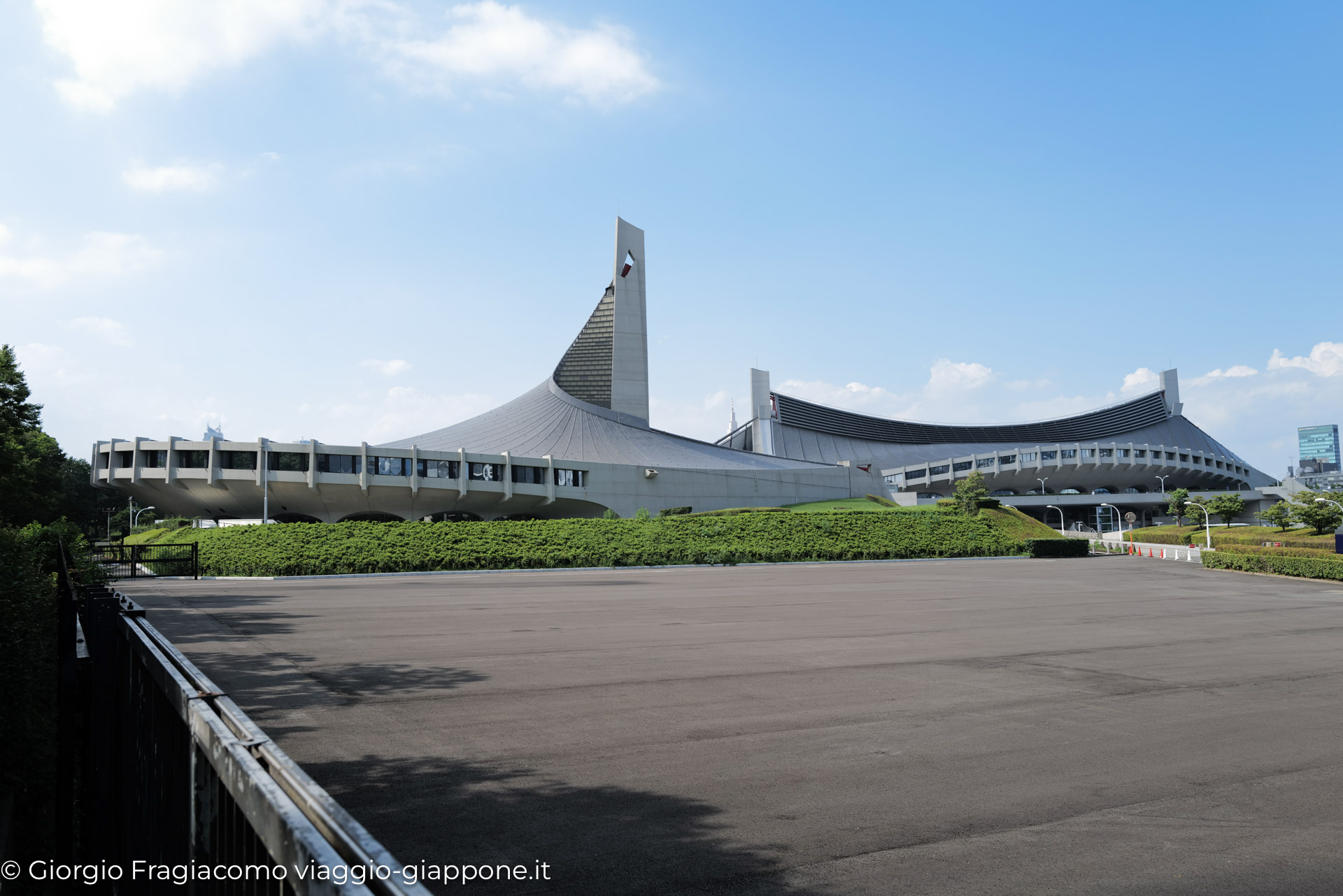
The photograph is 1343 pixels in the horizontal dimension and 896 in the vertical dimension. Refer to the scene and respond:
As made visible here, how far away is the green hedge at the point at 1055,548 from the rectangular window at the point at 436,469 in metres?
30.7

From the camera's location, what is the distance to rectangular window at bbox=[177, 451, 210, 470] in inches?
1703

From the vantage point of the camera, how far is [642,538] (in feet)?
103

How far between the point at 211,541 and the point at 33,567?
22881mm

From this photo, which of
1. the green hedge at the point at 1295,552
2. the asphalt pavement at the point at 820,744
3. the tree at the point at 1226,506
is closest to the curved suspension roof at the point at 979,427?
the tree at the point at 1226,506

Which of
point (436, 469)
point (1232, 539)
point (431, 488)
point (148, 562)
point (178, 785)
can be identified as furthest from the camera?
point (436, 469)

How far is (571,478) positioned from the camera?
51406 mm

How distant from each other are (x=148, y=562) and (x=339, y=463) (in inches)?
795

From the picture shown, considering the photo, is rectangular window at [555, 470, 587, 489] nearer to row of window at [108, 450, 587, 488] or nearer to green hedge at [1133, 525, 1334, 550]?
row of window at [108, 450, 587, 488]

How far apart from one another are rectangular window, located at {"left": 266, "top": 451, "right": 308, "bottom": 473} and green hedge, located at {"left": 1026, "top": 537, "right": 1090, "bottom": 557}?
36.4 meters

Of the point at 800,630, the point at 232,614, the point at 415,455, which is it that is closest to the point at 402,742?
the point at 800,630

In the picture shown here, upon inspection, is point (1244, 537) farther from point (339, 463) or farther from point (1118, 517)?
point (1118, 517)

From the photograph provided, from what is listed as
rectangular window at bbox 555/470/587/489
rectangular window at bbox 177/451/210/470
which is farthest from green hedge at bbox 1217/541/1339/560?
rectangular window at bbox 177/451/210/470

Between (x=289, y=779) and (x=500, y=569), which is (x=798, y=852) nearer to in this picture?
(x=289, y=779)

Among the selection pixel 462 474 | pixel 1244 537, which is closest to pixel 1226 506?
pixel 1244 537
